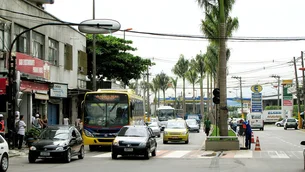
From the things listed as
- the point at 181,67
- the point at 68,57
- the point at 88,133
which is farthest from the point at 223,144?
the point at 181,67

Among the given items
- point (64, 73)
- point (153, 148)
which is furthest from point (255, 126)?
point (153, 148)

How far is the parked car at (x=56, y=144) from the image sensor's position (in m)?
18.9

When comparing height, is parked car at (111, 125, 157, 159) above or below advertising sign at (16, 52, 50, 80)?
below

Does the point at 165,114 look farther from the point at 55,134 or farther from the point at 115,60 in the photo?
the point at 55,134

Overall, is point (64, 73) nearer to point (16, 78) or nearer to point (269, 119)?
point (16, 78)

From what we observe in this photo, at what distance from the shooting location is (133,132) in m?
22.0

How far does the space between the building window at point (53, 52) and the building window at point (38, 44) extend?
1321 mm

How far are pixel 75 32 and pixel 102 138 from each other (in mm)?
16796

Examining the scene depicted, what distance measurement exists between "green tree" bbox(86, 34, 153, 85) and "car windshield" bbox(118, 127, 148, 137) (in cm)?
2733

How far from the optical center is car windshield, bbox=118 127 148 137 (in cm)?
2188

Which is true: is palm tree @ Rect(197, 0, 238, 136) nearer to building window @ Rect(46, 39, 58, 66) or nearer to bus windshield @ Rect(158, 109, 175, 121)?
building window @ Rect(46, 39, 58, 66)

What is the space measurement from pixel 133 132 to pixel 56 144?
414 centimetres

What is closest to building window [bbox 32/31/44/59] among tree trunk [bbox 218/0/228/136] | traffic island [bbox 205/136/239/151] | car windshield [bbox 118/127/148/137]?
tree trunk [bbox 218/0/228/136]

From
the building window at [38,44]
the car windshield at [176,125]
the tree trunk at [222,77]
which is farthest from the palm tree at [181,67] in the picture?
the tree trunk at [222,77]
